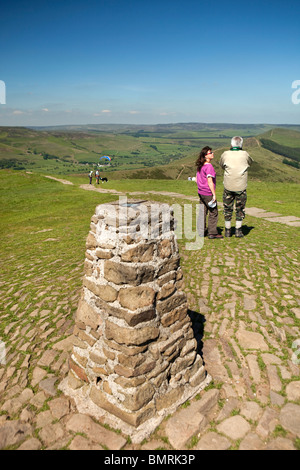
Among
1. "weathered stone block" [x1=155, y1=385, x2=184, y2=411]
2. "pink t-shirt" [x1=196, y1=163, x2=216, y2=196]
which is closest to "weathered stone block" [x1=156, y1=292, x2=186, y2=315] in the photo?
"weathered stone block" [x1=155, y1=385, x2=184, y2=411]

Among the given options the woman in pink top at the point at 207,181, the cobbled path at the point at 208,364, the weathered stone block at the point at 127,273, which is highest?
the woman in pink top at the point at 207,181

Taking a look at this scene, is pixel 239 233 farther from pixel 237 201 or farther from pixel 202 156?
pixel 202 156

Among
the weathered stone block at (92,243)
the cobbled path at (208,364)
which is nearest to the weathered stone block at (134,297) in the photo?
the weathered stone block at (92,243)

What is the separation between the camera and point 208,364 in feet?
14.3

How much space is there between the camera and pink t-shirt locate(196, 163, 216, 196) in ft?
26.2

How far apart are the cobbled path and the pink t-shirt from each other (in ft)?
7.45

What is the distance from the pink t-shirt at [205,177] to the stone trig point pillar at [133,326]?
15.3 ft

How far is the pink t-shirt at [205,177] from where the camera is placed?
7988 millimetres

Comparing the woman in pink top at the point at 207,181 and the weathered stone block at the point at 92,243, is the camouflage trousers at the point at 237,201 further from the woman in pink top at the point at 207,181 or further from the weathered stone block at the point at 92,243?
the weathered stone block at the point at 92,243

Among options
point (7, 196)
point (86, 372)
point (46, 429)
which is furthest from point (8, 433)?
point (7, 196)

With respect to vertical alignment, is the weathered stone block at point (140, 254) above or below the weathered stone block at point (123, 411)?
above

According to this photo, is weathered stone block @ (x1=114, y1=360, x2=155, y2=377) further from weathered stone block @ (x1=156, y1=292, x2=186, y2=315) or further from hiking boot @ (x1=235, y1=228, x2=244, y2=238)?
hiking boot @ (x1=235, y1=228, x2=244, y2=238)

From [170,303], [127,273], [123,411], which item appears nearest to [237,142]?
[170,303]
